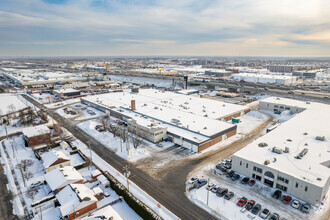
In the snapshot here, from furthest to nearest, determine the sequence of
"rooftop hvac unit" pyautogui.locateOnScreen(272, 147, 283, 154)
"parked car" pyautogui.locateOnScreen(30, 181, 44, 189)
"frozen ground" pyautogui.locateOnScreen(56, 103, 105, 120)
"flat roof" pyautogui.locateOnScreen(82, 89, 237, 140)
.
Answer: "frozen ground" pyautogui.locateOnScreen(56, 103, 105, 120), "flat roof" pyautogui.locateOnScreen(82, 89, 237, 140), "rooftop hvac unit" pyautogui.locateOnScreen(272, 147, 283, 154), "parked car" pyautogui.locateOnScreen(30, 181, 44, 189)

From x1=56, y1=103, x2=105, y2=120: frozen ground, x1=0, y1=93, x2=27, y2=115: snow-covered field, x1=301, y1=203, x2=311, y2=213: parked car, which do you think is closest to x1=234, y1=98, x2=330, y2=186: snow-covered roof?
x1=301, y1=203, x2=311, y2=213: parked car

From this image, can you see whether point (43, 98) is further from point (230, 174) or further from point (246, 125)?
point (230, 174)

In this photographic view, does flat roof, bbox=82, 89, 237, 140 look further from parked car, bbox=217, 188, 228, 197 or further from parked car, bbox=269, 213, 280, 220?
parked car, bbox=269, 213, 280, 220

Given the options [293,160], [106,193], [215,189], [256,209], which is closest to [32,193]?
[106,193]

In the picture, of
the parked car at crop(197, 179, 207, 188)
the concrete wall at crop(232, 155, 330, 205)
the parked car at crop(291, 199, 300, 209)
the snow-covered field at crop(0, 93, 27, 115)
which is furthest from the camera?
the snow-covered field at crop(0, 93, 27, 115)

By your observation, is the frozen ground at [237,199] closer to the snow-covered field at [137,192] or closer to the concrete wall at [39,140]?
the snow-covered field at [137,192]

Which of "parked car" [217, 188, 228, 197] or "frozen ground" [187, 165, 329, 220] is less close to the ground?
"parked car" [217, 188, 228, 197]
